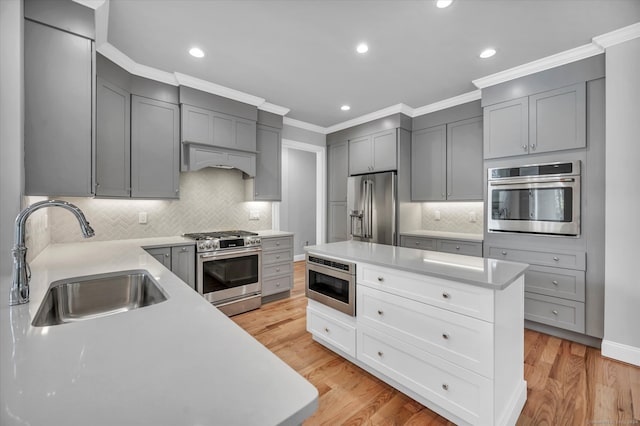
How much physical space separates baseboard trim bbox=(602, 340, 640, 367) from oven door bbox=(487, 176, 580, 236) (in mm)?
963

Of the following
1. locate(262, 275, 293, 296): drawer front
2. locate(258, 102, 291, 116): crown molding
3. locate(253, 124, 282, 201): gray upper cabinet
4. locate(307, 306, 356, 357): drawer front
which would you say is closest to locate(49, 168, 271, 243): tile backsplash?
locate(253, 124, 282, 201): gray upper cabinet

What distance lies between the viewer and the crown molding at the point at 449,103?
354 centimetres

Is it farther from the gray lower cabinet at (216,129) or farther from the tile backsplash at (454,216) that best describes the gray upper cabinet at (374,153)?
the gray lower cabinet at (216,129)

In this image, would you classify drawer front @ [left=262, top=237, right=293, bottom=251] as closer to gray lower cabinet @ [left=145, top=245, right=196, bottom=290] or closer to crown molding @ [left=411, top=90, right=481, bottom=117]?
gray lower cabinet @ [left=145, top=245, right=196, bottom=290]

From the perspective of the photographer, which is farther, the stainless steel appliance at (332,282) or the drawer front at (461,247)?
the drawer front at (461,247)

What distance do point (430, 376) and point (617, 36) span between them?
3.13 metres

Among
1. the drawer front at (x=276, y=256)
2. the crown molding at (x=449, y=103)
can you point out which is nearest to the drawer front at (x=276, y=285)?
the drawer front at (x=276, y=256)

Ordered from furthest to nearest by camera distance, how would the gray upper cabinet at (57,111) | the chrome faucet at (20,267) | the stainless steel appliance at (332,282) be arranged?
1. the stainless steel appliance at (332,282)
2. the gray upper cabinet at (57,111)
3. the chrome faucet at (20,267)

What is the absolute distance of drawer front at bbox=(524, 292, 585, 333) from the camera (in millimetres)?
2617

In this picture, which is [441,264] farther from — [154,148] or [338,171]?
[338,171]

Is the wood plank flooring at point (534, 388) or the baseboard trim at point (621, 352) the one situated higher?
the baseboard trim at point (621, 352)

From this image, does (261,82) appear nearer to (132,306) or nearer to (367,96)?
(367,96)

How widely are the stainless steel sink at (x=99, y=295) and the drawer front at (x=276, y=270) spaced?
203cm

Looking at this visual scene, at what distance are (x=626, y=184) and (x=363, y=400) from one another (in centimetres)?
276
